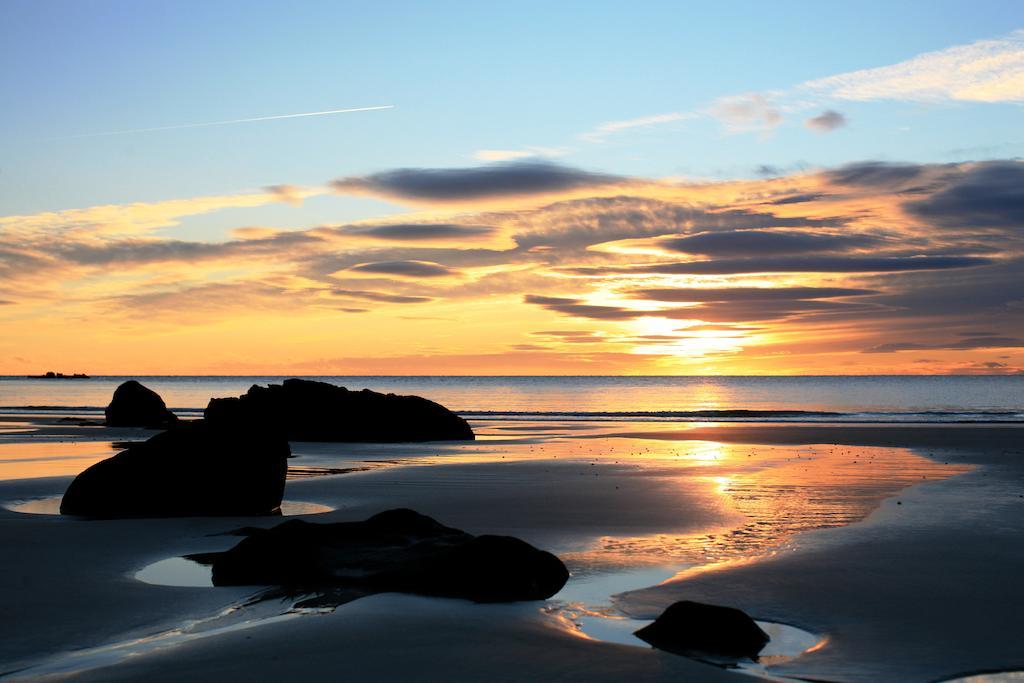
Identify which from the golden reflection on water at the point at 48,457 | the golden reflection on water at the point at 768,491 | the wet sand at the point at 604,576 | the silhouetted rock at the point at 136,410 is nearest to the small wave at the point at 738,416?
the silhouetted rock at the point at 136,410

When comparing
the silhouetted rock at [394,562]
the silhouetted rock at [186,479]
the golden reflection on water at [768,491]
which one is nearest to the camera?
the silhouetted rock at [394,562]

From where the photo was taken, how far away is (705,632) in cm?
739

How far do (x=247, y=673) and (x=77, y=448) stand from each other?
2715 cm

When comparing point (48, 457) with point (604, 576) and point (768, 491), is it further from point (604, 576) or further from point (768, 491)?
point (604, 576)

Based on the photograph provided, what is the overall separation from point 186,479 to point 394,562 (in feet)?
23.6

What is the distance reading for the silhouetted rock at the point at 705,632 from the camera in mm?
7305

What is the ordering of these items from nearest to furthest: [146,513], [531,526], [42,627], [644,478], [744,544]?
1. [42,627]
2. [744,544]
3. [531,526]
4. [146,513]
5. [644,478]

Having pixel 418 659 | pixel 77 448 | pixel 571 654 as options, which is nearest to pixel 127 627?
pixel 418 659

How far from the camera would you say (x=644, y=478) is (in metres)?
20.8

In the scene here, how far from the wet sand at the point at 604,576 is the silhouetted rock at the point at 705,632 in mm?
297

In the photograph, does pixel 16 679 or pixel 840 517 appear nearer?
pixel 16 679

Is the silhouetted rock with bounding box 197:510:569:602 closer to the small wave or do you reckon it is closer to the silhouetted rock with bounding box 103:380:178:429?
the silhouetted rock with bounding box 103:380:178:429

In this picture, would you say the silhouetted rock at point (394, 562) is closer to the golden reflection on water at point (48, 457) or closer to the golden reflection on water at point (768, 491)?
the golden reflection on water at point (768, 491)

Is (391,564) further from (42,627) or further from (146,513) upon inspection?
(146,513)
